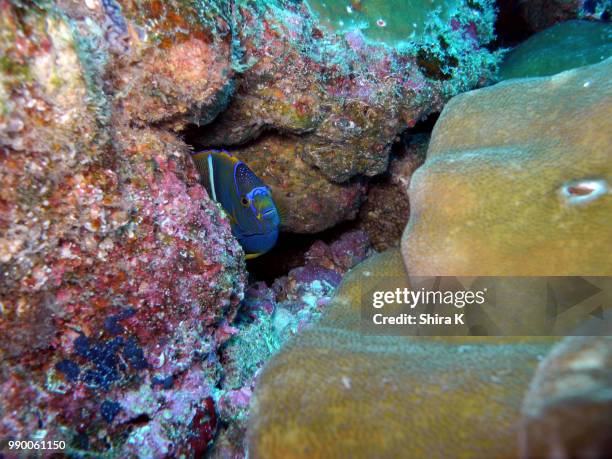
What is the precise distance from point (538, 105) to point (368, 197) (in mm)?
2312

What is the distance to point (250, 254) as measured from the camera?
3117 mm

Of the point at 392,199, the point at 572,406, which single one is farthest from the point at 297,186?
the point at 572,406

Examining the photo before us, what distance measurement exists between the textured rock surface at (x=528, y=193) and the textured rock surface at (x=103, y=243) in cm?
134

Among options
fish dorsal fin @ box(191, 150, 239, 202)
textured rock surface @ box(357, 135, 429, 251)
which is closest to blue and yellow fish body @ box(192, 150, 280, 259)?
fish dorsal fin @ box(191, 150, 239, 202)

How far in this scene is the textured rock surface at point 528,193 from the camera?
196cm

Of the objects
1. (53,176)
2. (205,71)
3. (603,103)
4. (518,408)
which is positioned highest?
(205,71)

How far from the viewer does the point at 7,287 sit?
175 centimetres

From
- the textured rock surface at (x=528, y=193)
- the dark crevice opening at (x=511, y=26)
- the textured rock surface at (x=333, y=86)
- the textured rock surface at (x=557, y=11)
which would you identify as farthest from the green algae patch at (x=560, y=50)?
the textured rock surface at (x=528, y=193)

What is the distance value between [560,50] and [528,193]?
323cm

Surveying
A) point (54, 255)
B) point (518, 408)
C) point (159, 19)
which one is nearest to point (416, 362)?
point (518, 408)

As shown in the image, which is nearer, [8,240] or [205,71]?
[8,240]

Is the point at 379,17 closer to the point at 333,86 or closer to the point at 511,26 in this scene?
the point at 333,86

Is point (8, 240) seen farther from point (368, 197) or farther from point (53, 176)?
point (368, 197)

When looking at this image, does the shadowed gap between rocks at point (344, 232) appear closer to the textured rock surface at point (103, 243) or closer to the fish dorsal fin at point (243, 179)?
the fish dorsal fin at point (243, 179)
